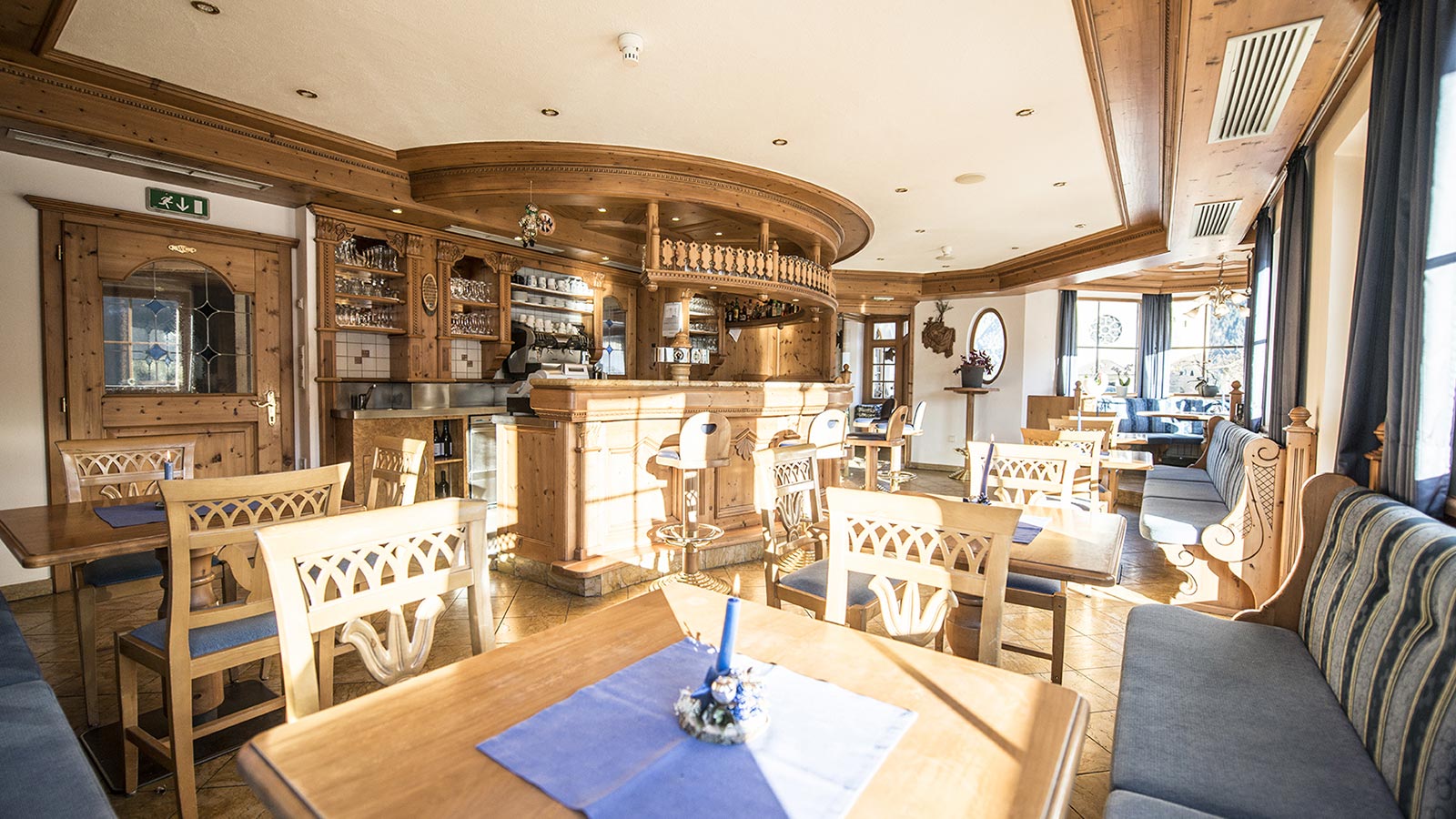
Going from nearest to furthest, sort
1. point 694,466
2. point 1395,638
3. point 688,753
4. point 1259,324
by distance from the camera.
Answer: point 688,753 < point 1395,638 < point 694,466 < point 1259,324

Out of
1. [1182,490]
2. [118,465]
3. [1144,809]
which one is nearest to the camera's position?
[1144,809]

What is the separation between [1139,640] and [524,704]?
212 cm

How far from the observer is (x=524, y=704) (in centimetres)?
113

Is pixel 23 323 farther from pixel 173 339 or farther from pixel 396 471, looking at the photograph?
pixel 396 471

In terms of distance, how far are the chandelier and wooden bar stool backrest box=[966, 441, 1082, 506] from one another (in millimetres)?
4375

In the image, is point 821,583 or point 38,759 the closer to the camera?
point 38,759

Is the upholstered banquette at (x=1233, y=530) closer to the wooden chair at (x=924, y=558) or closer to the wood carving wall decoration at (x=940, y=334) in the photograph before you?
the wooden chair at (x=924, y=558)

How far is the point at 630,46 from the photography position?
11.1 feet

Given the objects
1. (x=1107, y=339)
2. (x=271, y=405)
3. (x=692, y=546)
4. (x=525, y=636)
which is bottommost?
(x=525, y=636)

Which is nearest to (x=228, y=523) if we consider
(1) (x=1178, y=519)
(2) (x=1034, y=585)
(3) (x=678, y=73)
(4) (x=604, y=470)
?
(4) (x=604, y=470)

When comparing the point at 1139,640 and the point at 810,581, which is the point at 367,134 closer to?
the point at 810,581

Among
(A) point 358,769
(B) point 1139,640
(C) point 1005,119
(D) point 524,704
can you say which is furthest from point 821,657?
(C) point 1005,119

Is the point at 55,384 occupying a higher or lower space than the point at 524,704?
higher

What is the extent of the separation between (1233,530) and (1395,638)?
2359 millimetres
